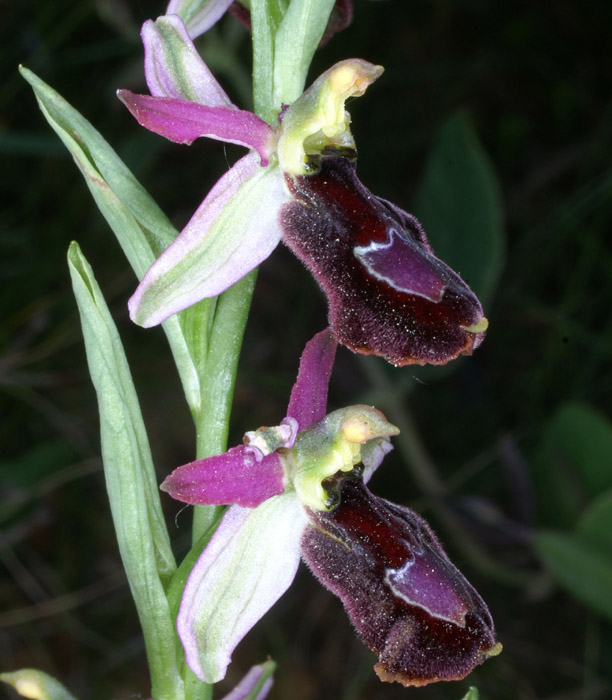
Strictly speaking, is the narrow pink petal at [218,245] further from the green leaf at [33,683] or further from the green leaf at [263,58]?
Answer: the green leaf at [33,683]

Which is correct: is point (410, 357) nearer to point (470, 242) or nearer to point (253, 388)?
point (470, 242)

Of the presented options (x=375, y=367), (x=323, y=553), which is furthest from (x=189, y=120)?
(x=375, y=367)

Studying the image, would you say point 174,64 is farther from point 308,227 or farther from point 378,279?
point 378,279

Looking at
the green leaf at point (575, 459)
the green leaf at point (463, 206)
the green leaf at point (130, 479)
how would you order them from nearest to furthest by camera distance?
1. the green leaf at point (130, 479)
2. the green leaf at point (575, 459)
3. the green leaf at point (463, 206)

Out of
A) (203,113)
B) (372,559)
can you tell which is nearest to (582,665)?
(372,559)

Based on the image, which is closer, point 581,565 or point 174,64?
point 174,64

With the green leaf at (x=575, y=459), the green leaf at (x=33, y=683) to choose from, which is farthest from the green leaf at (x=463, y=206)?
the green leaf at (x=33, y=683)
